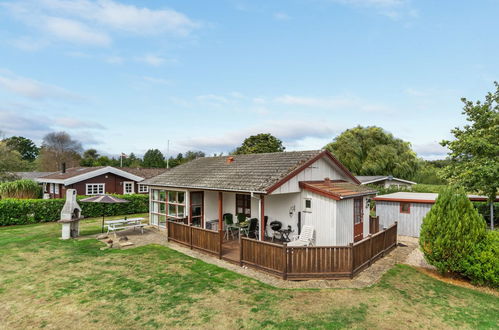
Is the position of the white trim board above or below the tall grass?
above

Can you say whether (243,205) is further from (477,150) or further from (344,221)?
(477,150)

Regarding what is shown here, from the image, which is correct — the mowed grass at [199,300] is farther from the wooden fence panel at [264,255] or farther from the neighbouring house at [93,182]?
the neighbouring house at [93,182]

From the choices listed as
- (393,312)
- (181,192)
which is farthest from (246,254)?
(181,192)

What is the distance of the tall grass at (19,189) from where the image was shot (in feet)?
71.9

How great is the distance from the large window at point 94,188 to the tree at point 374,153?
3108 centimetres

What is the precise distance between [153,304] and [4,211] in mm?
17455

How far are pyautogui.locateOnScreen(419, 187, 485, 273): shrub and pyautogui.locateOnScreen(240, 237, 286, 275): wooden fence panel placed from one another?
17.3ft

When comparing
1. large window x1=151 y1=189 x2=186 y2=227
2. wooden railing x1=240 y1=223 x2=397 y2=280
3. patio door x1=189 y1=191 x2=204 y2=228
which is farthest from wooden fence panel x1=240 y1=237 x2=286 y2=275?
large window x1=151 y1=189 x2=186 y2=227

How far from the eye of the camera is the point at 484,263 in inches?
319

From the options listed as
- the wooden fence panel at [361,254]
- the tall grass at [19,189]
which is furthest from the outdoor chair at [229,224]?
the tall grass at [19,189]

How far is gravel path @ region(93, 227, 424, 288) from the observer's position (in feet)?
25.9

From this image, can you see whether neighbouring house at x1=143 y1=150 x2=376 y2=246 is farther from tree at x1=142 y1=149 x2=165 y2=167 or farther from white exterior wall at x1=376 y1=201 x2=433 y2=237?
tree at x1=142 y1=149 x2=165 y2=167

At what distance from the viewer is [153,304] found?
256 inches

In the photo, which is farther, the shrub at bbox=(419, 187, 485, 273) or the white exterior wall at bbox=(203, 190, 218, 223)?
the white exterior wall at bbox=(203, 190, 218, 223)
